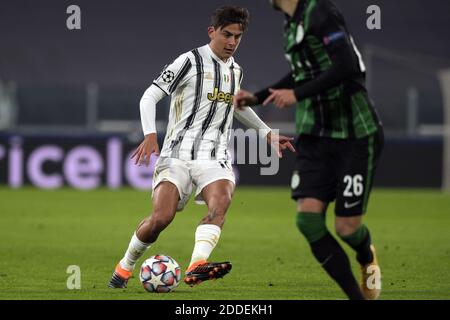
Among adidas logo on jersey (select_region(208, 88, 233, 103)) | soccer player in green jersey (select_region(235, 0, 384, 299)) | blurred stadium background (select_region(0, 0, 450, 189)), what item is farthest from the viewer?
blurred stadium background (select_region(0, 0, 450, 189))

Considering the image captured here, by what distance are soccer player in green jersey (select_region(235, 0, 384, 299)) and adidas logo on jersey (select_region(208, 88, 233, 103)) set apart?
154 cm

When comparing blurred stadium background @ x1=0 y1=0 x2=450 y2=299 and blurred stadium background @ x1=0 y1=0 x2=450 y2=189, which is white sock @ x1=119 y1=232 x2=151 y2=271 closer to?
blurred stadium background @ x1=0 y1=0 x2=450 y2=299

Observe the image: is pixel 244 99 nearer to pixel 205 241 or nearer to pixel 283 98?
pixel 283 98

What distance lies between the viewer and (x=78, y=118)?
22.3 metres

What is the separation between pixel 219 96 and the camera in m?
8.15

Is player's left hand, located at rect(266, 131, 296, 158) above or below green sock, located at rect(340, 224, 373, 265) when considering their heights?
above

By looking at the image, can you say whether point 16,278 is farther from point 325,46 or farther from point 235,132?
point 235,132

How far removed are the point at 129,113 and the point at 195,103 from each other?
13964mm

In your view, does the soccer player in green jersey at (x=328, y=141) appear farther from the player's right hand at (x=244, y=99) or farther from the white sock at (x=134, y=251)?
the white sock at (x=134, y=251)

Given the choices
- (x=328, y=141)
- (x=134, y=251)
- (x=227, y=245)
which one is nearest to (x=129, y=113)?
(x=227, y=245)

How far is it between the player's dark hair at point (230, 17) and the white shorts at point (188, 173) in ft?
3.23

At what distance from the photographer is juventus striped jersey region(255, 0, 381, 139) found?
6277 millimetres

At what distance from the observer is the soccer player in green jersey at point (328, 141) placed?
6.41 metres

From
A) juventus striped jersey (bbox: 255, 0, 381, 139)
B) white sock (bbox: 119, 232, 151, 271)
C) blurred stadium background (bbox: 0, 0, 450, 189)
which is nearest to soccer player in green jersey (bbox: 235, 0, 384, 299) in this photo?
juventus striped jersey (bbox: 255, 0, 381, 139)
